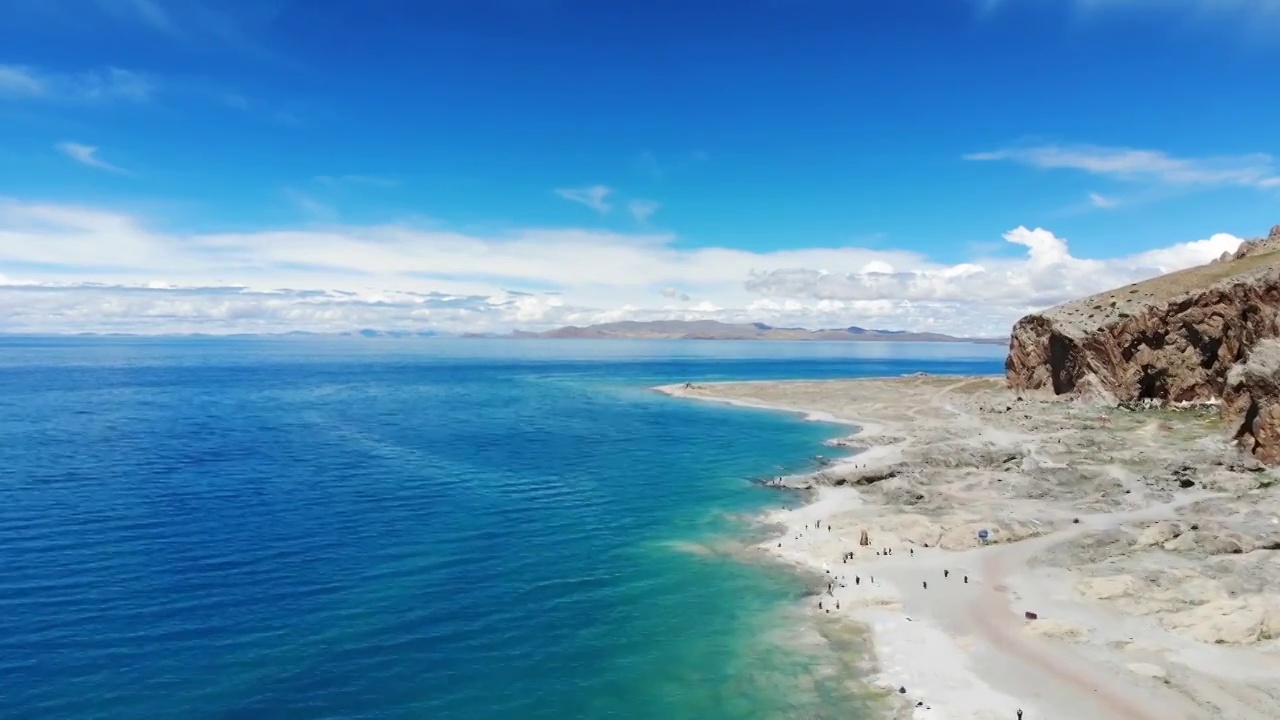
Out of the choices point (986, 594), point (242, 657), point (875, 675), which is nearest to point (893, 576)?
point (986, 594)

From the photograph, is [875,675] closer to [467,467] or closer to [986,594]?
[986,594]

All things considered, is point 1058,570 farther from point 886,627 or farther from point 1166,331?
point 1166,331

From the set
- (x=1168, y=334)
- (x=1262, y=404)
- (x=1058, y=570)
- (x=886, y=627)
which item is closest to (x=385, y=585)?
(x=886, y=627)

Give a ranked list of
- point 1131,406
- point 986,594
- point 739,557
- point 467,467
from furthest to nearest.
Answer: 1. point 1131,406
2. point 467,467
3. point 739,557
4. point 986,594

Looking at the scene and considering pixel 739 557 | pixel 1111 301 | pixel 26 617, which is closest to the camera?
pixel 26 617

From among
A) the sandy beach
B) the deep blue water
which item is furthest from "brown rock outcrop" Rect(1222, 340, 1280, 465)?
the deep blue water

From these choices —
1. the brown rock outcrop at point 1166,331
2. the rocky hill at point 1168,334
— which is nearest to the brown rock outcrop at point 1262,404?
the rocky hill at point 1168,334
